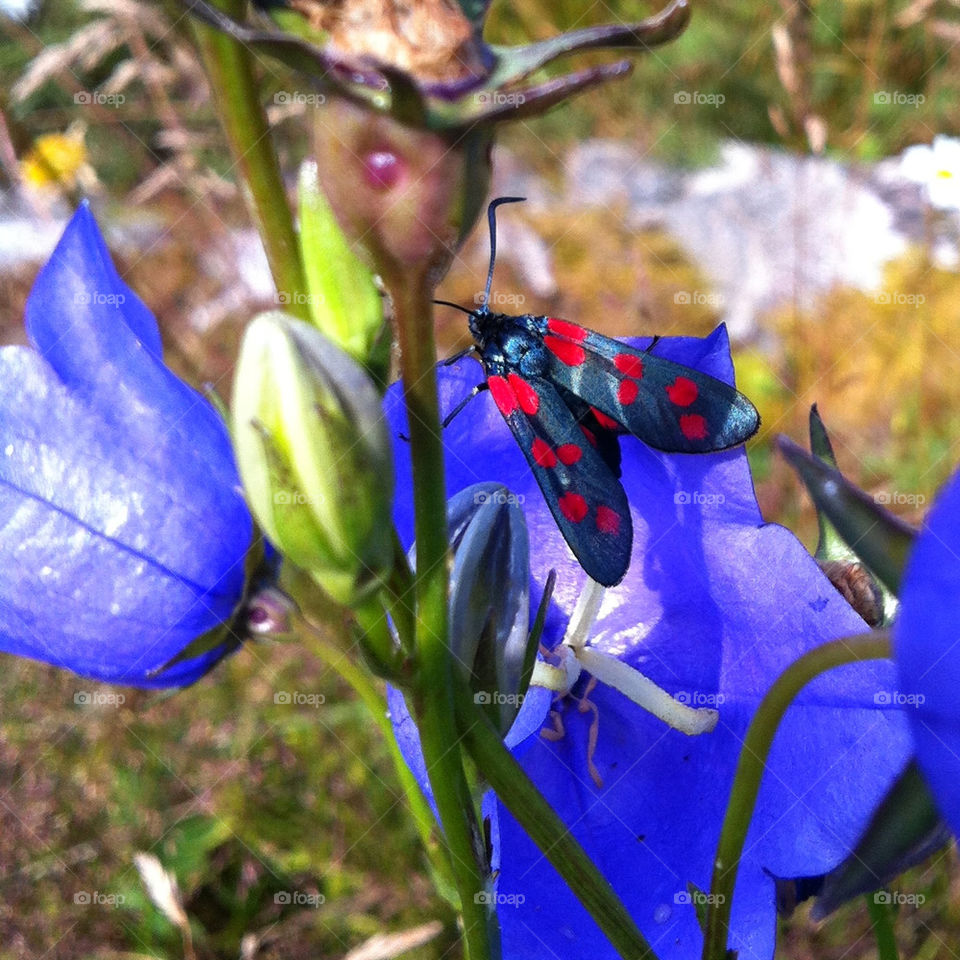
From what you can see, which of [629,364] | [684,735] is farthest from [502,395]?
[684,735]

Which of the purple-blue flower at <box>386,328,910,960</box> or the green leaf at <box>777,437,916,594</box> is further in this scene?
the purple-blue flower at <box>386,328,910,960</box>

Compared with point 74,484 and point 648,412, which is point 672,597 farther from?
point 74,484

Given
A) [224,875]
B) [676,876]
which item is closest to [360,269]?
[676,876]

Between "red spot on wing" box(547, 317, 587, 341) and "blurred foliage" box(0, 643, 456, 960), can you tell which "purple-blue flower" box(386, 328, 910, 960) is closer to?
"red spot on wing" box(547, 317, 587, 341)

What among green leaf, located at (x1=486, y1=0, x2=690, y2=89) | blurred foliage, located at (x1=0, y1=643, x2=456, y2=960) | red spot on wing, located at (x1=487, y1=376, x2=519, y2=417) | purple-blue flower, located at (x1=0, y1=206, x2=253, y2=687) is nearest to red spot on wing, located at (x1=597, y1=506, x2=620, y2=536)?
red spot on wing, located at (x1=487, y1=376, x2=519, y2=417)

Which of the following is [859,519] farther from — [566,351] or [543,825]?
[566,351]
